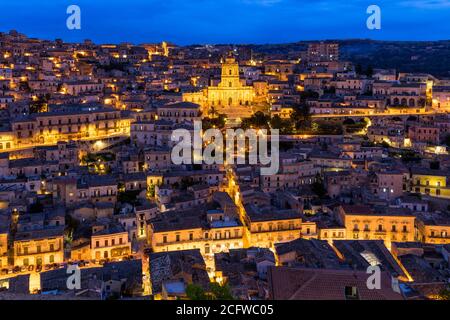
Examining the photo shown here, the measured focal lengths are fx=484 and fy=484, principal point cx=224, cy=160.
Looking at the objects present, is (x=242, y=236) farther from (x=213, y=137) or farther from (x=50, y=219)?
(x=213, y=137)

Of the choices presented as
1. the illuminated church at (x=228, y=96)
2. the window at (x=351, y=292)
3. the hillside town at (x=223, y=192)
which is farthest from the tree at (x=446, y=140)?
the window at (x=351, y=292)

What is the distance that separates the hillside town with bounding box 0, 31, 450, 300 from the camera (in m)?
14.3

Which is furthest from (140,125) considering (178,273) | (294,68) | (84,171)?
(294,68)

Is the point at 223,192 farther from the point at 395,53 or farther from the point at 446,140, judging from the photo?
the point at 395,53

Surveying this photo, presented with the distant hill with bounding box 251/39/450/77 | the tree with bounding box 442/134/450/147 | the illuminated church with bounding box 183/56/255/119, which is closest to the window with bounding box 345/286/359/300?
the tree with bounding box 442/134/450/147

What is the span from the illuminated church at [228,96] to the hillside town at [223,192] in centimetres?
13

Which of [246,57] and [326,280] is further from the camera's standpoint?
[246,57]

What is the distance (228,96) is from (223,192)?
63.0ft

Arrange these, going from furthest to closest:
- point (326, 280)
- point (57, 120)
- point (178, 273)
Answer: point (57, 120) < point (178, 273) < point (326, 280)

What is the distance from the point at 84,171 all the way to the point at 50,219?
5635 millimetres

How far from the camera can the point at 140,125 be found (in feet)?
98.7

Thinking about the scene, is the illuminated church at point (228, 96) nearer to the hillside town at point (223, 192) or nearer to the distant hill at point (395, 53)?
the hillside town at point (223, 192)

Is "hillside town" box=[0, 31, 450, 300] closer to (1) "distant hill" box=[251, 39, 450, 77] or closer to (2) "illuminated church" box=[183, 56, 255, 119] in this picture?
(2) "illuminated church" box=[183, 56, 255, 119]

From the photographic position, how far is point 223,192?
73.1ft
